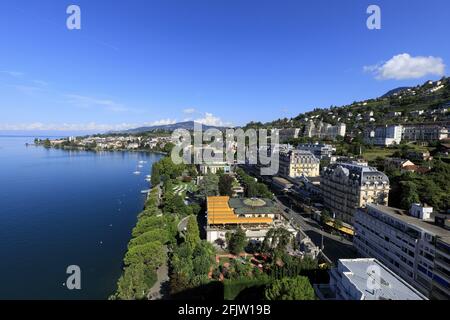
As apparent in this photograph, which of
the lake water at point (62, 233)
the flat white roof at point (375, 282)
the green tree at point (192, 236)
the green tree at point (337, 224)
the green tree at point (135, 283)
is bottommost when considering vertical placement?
the lake water at point (62, 233)

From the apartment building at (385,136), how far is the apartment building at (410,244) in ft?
72.5

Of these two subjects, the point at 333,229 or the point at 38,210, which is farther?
the point at 38,210

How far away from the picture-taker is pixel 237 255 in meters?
10.6

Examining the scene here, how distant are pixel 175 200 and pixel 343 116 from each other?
40205 mm

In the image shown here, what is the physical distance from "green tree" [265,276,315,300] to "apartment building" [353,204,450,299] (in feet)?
12.6

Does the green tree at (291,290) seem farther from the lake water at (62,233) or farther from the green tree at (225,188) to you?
the green tree at (225,188)

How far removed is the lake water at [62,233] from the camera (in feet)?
30.8

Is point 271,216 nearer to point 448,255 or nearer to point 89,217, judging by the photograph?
point 448,255

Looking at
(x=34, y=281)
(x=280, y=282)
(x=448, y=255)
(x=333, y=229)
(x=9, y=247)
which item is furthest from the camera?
(x=333, y=229)

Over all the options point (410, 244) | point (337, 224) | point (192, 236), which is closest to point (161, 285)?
point (192, 236)

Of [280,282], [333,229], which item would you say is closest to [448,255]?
[280,282]

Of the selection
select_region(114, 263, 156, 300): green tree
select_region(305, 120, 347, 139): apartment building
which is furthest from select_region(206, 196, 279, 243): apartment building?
select_region(305, 120, 347, 139): apartment building

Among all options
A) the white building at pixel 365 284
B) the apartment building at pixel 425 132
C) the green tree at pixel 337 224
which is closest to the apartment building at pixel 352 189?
the green tree at pixel 337 224

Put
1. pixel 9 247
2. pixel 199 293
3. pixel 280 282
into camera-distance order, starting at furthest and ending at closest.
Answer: pixel 9 247 → pixel 199 293 → pixel 280 282
